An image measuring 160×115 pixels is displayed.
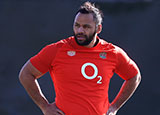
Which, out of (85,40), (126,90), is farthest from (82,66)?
(126,90)

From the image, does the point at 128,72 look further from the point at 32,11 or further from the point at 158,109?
the point at 32,11

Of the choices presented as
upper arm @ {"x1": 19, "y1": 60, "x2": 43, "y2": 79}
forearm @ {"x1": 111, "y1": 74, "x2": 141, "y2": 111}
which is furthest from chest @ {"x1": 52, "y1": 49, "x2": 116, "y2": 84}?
forearm @ {"x1": 111, "y1": 74, "x2": 141, "y2": 111}

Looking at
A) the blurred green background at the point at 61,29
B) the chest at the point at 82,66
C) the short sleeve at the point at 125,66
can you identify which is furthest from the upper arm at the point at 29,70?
the blurred green background at the point at 61,29

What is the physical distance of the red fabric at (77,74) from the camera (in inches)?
84.6

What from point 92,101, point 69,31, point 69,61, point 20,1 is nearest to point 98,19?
point 69,61

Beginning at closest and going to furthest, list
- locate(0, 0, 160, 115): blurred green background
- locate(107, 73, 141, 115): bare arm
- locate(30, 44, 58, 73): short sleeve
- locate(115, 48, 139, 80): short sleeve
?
locate(30, 44, 58, 73): short sleeve < locate(115, 48, 139, 80): short sleeve < locate(107, 73, 141, 115): bare arm < locate(0, 0, 160, 115): blurred green background

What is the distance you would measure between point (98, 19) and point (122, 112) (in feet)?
6.38

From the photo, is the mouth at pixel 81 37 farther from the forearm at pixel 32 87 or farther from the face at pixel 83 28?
the forearm at pixel 32 87

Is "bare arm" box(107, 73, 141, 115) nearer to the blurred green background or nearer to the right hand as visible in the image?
the right hand

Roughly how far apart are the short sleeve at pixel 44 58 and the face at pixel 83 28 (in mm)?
187

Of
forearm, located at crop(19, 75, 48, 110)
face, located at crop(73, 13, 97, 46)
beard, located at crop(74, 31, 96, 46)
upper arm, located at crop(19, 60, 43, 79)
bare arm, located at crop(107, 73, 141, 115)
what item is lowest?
bare arm, located at crop(107, 73, 141, 115)

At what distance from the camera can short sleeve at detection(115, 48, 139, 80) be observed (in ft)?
7.47

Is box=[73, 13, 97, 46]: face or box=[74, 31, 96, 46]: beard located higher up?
box=[73, 13, 97, 46]: face

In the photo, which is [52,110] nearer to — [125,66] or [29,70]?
[29,70]
